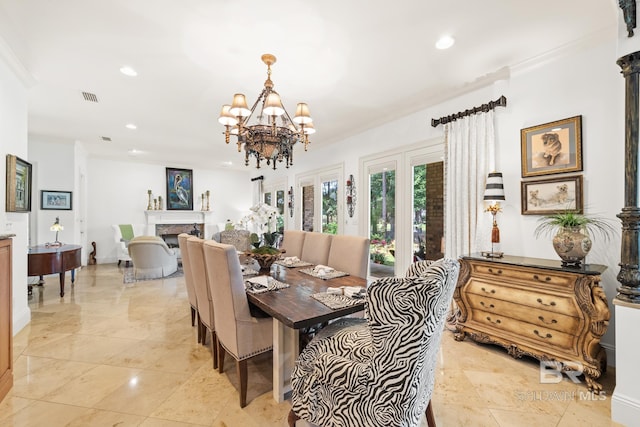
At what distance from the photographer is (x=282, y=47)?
8.16ft

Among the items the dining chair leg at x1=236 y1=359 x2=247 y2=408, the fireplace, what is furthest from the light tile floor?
the fireplace

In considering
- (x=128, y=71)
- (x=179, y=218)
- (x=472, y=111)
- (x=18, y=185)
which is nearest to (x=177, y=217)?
(x=179, y=218)

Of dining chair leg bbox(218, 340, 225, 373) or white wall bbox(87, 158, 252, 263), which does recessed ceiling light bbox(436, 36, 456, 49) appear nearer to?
dining chair leg bbox(218, 340, 225, 373)

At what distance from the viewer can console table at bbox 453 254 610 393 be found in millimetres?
2039

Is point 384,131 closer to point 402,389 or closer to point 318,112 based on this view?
point 318,112

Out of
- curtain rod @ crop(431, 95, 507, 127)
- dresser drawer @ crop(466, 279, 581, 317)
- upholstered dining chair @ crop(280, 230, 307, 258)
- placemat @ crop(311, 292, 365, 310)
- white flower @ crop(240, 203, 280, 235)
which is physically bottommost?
dresser drawer @ crop(466, 279, 581, 317)

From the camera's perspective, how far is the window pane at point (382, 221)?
14.5 ft

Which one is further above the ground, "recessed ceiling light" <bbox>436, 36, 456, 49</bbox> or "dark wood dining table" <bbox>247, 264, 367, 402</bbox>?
"recessed ceiling light" <bbox>436, 36, 456, 49</bbox>

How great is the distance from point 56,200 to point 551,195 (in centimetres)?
775

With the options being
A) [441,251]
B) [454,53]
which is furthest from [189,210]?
[454,53]


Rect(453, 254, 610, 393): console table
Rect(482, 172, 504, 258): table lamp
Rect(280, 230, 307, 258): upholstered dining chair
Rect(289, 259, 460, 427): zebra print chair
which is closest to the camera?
Rect(289, 259, 460, 427): zebra print chair

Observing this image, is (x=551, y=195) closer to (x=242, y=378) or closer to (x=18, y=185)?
(x=242, y=378)

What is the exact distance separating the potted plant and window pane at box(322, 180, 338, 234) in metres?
3.66

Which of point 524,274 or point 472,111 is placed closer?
point 524,274
